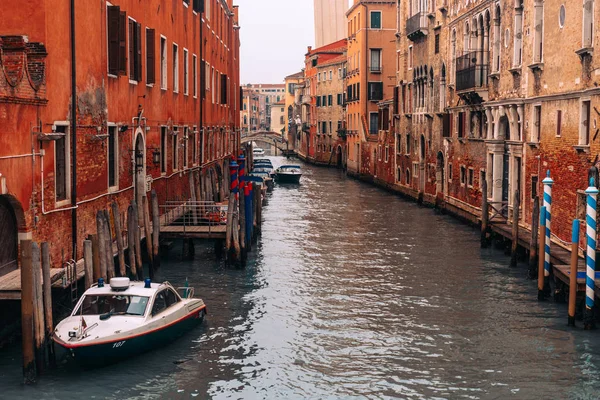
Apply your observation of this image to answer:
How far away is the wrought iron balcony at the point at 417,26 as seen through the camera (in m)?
38.7

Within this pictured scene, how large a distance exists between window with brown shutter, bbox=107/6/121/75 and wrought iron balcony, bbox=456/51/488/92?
15.0 meters

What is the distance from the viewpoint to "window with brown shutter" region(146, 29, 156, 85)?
846 inches

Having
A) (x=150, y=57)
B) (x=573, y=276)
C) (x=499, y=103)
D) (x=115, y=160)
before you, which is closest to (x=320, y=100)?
(x=499, y=103)

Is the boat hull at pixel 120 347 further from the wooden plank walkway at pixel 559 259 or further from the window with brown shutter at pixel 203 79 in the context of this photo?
the window with brown shutter at pixel 203 79

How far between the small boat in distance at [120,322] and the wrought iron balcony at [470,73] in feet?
58.2

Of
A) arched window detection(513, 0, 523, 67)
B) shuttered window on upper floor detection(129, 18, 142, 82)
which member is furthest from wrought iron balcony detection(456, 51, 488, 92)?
shuttered window on upper floor detection(129, 18, 142, 82)

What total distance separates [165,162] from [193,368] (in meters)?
12.6

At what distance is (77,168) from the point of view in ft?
52.1

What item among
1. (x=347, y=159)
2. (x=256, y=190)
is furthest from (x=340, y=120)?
(x=256, y=190)

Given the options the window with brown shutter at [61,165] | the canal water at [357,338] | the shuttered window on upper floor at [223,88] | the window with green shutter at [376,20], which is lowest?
the canal water at [357,338]

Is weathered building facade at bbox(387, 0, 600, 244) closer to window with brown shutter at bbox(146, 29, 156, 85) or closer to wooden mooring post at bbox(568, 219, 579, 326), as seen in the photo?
wooden mooring post at bbox(568, 219, 579, 326)

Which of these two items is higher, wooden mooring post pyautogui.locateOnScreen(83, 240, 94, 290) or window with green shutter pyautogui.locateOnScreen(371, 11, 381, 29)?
window with green shutter pyautogui.locateOnScreen(371, 11, 381, 29)

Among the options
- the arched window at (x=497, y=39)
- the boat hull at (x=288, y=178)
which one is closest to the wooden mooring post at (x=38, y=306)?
the arched window at (x=497, y=39)

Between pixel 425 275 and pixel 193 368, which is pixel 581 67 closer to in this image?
pixel 425 275
